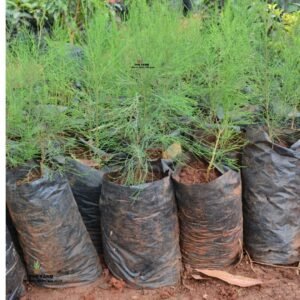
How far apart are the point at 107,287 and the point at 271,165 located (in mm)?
1094

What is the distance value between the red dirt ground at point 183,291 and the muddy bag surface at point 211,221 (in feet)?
0.44

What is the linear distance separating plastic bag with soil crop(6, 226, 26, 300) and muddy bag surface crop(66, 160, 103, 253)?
44 cm

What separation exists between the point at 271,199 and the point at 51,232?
3.93 ft

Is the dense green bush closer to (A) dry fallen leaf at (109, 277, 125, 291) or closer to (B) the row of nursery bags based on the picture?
(B) the row of nursery bags

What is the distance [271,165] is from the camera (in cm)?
246

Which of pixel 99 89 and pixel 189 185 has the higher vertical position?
pixel 99 89

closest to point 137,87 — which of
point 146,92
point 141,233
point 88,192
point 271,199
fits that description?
point 146,92

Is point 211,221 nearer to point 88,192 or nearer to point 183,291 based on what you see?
point 183,291

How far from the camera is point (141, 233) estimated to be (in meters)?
2.26

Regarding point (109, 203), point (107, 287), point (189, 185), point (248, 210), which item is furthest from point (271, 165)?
point (107, 287)

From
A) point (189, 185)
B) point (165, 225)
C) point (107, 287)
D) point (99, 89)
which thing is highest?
point (99, 89)

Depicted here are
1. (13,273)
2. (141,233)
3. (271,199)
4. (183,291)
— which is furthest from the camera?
(271,199)

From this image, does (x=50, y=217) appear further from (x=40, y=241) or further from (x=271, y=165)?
(x=271, y=165)

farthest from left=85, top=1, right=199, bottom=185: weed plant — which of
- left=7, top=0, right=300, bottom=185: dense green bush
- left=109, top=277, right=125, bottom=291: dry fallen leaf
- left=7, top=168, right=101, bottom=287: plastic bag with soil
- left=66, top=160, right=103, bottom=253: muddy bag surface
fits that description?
left=109, top=277, right=125, bottom=291: dry fallen leaf
